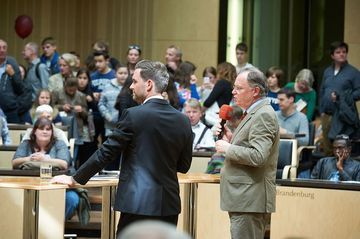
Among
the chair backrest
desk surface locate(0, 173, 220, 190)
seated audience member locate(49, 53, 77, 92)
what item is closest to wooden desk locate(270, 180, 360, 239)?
desk surface locate(0, 173, 220, 190)

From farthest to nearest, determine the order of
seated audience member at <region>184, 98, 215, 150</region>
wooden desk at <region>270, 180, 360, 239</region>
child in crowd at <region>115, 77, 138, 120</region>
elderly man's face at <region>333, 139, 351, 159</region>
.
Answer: child in crowd at <region>115, 77, 138, 120</region>
seated audience member at <region>184, 98, 215, 150</region>
elderly man's face at <region>333, 139, 351, 159</region>
wooden desk at <region>270, 180, 360, 239</region>

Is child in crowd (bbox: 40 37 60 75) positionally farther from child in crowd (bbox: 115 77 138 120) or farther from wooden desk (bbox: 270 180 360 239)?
wooden desk (bbox: 270 180 360 239)

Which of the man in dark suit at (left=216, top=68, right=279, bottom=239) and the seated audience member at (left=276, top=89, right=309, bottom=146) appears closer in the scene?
the man in dark suit at (left=216, top=68, right=279, bottom=239)

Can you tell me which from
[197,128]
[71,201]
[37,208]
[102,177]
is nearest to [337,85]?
[197,128]

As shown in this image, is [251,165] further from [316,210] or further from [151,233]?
[151,233]

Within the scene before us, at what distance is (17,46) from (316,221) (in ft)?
33.5

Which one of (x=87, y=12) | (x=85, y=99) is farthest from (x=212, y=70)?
(x=87, y=12)

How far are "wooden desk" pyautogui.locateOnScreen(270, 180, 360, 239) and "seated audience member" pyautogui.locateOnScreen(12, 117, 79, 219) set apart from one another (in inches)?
86.8

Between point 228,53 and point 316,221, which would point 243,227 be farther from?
point 228,53

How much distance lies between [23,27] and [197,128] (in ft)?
19.9

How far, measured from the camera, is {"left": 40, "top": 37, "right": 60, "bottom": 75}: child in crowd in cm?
1484

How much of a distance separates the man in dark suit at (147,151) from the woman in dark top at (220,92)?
6.59m

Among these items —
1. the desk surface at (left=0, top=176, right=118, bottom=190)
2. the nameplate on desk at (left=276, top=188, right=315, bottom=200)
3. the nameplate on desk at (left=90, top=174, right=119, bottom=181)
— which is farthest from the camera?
the nameplate on desk at (left=276, top=188, right=315, bottom=200)

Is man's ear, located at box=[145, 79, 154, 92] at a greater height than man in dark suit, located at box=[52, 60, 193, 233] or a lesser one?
greater
